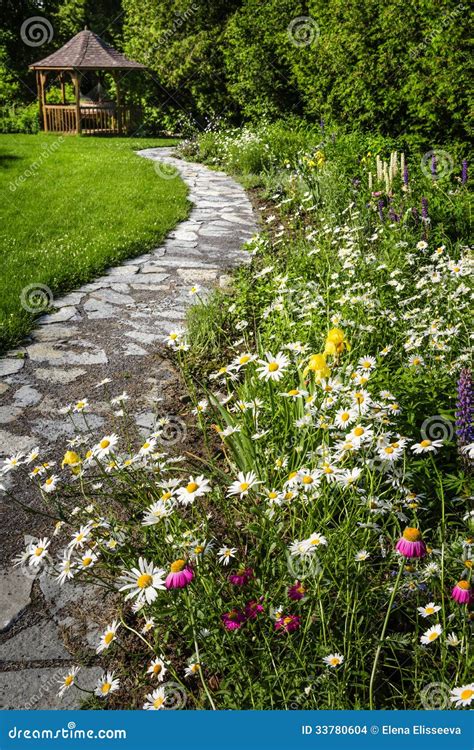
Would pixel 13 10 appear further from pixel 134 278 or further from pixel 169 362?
pixel 169 362

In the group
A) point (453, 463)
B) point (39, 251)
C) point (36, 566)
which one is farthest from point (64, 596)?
point (39, 251)

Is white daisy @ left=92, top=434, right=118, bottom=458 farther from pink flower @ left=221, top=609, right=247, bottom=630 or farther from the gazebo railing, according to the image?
the gazebo railing

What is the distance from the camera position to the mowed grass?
18.5 ft

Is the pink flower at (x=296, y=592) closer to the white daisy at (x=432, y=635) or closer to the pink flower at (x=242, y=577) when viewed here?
the pink flower at (x=242, y=577)

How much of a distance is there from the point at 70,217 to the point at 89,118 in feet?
41.3

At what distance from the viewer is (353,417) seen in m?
2.08

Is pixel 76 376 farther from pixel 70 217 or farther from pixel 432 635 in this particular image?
pixel 70 217

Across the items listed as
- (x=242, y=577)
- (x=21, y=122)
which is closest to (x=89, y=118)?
(x=21, y=122)

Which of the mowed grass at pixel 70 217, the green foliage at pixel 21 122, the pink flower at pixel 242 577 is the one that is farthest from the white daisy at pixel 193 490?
the green foliage at pixel 21 122

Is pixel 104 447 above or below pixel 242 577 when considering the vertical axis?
above

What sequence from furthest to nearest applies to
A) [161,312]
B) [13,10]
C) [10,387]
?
[13,10] < [161,312] < [10,387]

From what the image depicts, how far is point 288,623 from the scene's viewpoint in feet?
5.63

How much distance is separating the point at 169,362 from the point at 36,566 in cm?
194

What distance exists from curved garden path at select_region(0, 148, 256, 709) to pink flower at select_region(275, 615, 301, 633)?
0.73 meters
